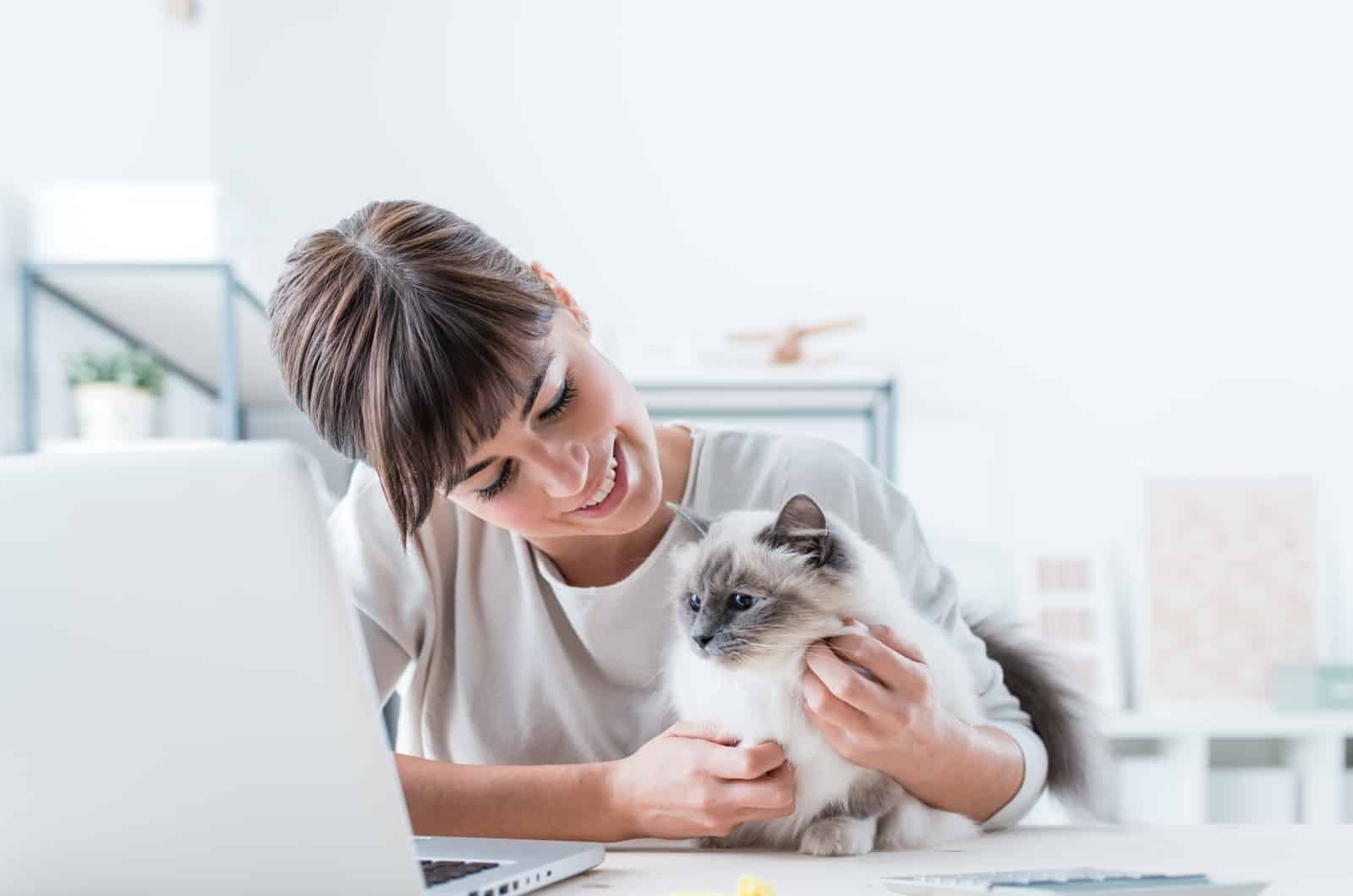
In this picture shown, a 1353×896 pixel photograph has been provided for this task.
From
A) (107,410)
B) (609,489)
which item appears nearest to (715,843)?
(609,489)

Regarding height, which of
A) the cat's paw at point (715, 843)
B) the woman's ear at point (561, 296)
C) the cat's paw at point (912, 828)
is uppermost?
the woman's ear at point (561, 296)

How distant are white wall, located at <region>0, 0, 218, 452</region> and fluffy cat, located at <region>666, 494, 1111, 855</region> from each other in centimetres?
171

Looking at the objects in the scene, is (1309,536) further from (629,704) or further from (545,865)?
(545,865)

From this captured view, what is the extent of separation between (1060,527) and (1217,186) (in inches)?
46.1

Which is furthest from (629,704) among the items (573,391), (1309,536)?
(1309,536)

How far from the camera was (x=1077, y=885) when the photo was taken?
687mm

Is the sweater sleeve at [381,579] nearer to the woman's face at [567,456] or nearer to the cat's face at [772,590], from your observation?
A: the woman's face at [567,456]

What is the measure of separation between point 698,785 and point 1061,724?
20.1 inches

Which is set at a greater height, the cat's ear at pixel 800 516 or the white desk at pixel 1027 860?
the cat's ear at pixel 800 516

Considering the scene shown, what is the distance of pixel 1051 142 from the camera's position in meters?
3.59

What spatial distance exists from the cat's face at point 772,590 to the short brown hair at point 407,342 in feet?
0.89

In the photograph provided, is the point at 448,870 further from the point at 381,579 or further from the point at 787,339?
the point at 787,339

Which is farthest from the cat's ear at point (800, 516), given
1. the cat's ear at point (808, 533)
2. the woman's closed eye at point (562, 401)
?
the woman's closed eye at point (562, 401)

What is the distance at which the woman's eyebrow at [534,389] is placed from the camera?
0.99 m
